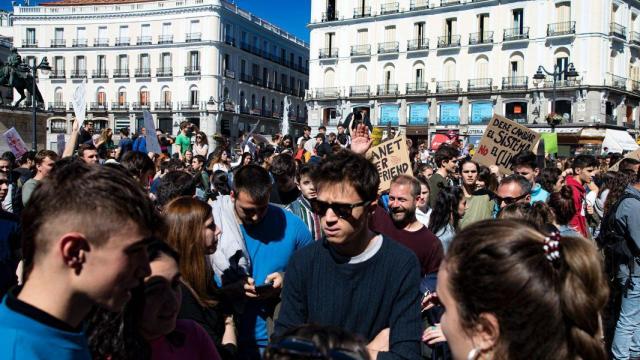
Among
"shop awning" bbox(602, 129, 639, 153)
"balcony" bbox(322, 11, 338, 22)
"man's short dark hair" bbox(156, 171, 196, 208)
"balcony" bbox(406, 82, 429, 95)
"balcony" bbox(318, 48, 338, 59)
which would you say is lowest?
"man's short dark hair" bbox(156, 171, 196, 208)

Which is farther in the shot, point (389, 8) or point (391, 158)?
point (389, 8)

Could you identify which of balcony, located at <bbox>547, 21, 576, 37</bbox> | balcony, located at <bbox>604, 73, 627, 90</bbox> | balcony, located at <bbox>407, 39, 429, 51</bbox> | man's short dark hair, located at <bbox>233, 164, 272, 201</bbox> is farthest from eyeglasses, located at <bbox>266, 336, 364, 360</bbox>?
balcony, located at <bbox>407, 39, 429, 51</bbox>

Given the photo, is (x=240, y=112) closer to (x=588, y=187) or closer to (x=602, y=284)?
(x=588, y=187)

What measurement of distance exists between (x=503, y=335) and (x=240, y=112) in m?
60.6

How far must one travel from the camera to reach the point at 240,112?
201 feet

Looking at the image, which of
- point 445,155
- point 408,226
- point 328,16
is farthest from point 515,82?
point 408,226

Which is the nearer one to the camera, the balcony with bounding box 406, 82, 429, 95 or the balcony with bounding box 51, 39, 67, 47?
the balcony with bounding box 406, 82, 429, 95

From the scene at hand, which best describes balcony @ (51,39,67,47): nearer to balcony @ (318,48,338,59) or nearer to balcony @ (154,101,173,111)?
balcony @ (154,101,173,111)

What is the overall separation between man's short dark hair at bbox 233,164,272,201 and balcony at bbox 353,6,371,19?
161ft

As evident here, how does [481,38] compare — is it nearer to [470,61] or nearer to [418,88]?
[470,61]

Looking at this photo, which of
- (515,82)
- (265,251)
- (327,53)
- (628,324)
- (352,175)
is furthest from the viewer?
(327,53)

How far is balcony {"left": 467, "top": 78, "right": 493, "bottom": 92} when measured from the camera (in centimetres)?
4550

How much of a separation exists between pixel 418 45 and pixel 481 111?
7.79 meters

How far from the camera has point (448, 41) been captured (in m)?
47.5
